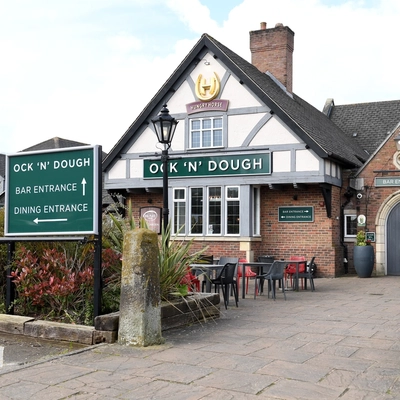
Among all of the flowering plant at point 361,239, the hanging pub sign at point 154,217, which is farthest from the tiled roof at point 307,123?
the hanging pub sign at point 154,217

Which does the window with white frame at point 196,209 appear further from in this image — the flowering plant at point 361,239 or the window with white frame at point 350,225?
the flowering plant at point 361,239

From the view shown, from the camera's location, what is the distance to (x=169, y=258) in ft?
26.3

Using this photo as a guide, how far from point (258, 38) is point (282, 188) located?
7.55 m

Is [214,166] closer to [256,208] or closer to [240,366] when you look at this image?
[256,208]

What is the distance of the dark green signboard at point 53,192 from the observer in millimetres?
7465

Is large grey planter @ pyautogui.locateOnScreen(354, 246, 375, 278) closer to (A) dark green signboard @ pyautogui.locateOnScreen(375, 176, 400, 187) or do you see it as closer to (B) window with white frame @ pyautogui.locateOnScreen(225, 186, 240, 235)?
(A) dark green signboard @ pyautogui.locateOnScreen(375, 176, 400, 187)

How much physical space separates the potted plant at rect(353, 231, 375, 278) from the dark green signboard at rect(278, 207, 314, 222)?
1.58 meters

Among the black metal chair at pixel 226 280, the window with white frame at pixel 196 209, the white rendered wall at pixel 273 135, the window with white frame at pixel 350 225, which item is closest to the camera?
the black metal chair at pixel 226 280

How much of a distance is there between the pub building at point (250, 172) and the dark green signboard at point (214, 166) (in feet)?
0.11

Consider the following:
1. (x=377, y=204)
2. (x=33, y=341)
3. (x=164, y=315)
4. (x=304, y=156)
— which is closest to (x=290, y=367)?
(x=164, y=315)

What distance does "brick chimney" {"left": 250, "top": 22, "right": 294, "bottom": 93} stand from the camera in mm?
22062

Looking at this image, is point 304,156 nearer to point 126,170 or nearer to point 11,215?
point 126,170

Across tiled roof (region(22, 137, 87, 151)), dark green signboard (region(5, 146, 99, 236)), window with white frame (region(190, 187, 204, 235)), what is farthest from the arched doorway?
tiled roof (region(22, 137, 87, 151))

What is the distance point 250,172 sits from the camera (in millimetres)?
17750
